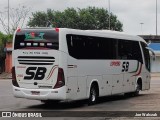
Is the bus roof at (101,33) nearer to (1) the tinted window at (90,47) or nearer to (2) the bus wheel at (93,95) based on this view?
(1) the tinted window at (90,47)

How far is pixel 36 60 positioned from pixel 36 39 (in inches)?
32.2

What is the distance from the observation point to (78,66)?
62.7 ft

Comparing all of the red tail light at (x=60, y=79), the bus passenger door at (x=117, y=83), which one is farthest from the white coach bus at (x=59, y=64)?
the bus passenger door at (x=117, y=83)

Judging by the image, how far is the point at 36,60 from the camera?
18406mm

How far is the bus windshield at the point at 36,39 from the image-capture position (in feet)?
59.9

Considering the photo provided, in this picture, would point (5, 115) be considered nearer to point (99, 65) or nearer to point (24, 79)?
point (24, 79)

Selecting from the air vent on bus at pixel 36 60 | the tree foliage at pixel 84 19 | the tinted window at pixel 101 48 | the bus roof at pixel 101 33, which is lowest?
the air vent on bus at pixel 36 60

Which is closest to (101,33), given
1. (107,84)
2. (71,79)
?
(107,84)

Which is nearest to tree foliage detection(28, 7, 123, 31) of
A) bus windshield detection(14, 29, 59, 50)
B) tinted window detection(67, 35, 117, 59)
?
tinted window detection(67, 35, 117, 59)

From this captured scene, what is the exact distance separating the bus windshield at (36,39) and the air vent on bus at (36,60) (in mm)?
394

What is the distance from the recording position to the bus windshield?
18.3 m

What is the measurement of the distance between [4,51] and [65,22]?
1476 inches

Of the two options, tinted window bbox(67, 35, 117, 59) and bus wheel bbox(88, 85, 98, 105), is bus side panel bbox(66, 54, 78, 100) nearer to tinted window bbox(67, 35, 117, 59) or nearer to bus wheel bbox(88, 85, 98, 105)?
tinted window bbox(67, 35, 117, 59)

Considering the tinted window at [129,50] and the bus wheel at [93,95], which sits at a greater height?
the tinted window at [129,50]
